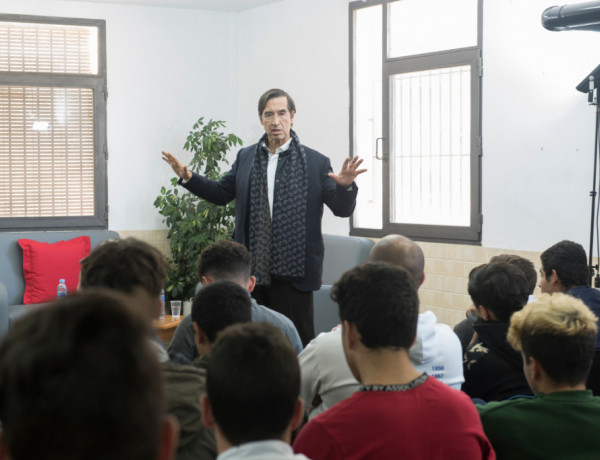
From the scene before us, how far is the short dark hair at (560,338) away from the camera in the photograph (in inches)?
67.9

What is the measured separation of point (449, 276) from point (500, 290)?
3.00 metres

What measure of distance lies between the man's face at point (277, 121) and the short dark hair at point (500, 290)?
1498 mm

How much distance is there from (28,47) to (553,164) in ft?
14.7

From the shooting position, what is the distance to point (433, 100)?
17.9ft

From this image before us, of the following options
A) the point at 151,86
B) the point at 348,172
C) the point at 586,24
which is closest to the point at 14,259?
the point at 151,86

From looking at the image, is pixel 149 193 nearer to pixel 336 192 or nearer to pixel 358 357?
pixel 336 192

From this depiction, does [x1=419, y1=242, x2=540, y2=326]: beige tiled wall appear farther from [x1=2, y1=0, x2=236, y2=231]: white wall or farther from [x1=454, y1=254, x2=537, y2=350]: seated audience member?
[x1=2, y1=0, x2=236, y2=231]: white wall

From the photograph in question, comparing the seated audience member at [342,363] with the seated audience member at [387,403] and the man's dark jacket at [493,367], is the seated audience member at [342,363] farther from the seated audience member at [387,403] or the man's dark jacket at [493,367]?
the seated audience member at [387,403]

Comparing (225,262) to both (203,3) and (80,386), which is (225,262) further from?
(203,3)

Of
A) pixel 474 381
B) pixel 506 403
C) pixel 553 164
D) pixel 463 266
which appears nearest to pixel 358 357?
pixel 506 403

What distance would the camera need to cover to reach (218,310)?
1925 mm

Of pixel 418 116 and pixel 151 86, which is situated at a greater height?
pixel 151 86

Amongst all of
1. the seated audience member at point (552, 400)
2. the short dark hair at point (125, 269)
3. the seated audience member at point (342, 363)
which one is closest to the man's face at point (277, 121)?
the seated audience member at point (342, 363)

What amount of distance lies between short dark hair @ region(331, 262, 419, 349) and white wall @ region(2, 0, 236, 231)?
211 inches
